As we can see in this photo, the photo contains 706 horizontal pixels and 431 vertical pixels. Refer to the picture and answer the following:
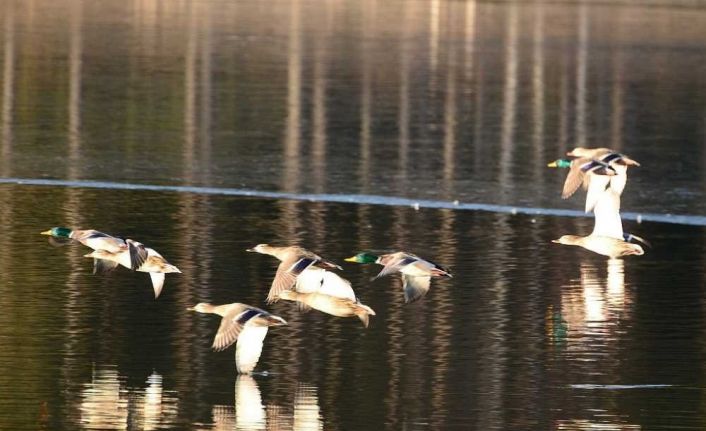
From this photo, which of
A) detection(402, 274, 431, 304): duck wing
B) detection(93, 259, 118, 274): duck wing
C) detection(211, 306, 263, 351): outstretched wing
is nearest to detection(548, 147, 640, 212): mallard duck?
detection(402, 274, 431, 304): duck wing

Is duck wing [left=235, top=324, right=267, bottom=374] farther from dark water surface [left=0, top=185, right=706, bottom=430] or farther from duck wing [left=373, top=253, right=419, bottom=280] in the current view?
duck wing [left=373, top=253, right=419, bottom=280]

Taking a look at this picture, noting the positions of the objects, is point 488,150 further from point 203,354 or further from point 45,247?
point 203,354

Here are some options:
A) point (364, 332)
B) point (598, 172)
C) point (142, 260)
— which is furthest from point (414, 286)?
point (598, 172)

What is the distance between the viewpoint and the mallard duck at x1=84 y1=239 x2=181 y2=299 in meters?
16.8

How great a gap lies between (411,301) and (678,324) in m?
2.51

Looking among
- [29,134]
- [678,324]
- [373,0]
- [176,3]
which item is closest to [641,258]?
[678,324]

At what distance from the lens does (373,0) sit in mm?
86750

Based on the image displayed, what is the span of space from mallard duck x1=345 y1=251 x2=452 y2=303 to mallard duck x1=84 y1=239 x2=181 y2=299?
1803 mm

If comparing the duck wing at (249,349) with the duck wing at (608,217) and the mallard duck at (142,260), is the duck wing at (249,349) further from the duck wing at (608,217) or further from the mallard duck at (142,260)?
the duck wing at (608,217)

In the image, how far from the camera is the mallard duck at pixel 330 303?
16269 mm

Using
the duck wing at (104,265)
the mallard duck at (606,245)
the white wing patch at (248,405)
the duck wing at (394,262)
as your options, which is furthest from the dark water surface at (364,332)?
the duck wing at (394,262)

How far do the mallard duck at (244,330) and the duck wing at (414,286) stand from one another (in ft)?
7.73

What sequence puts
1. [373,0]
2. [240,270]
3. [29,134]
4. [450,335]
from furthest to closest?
[373,0] → [29,134] → [240,270] → [450,335]

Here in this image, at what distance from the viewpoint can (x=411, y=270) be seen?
17094mm
